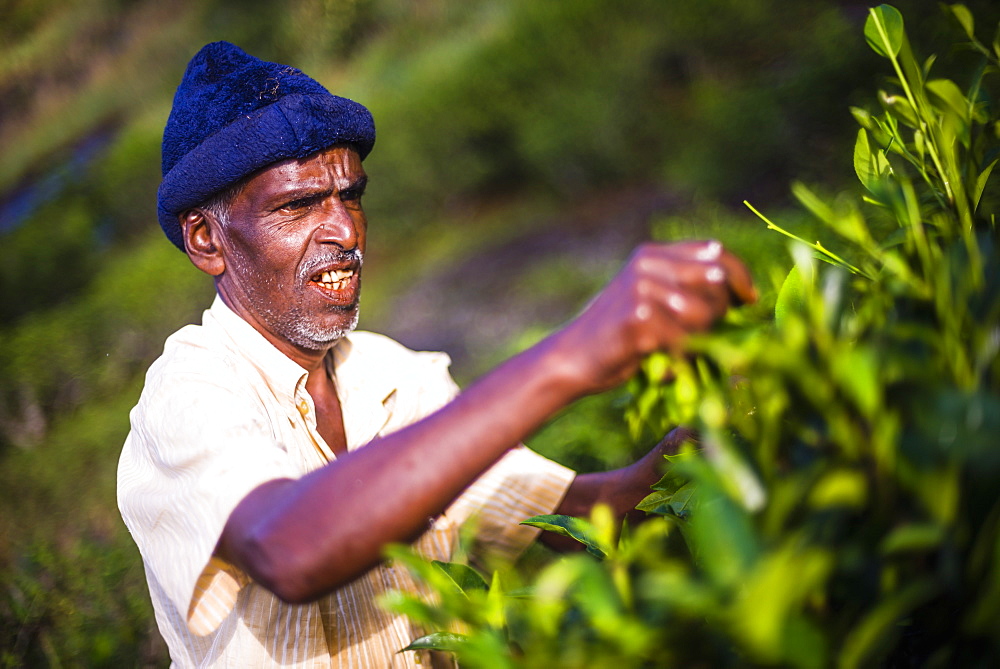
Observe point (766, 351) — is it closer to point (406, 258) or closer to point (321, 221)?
point (321, 221)

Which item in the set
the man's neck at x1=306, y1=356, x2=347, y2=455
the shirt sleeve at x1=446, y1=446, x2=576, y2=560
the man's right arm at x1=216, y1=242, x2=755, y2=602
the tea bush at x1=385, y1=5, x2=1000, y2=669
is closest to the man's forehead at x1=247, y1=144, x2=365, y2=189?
the man's neck at x1=306, y1=356, x2=347, y2=455

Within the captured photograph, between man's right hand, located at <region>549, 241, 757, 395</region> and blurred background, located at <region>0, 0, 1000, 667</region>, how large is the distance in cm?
291

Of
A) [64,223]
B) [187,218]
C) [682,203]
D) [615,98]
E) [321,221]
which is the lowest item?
[682,203]

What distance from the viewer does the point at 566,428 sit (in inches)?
140

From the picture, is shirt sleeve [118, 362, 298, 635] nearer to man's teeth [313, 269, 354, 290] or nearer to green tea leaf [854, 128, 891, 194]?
man's teeth [313, 269, 354, 290]

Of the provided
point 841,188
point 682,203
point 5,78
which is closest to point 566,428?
point 841,188

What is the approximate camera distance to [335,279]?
170 cm

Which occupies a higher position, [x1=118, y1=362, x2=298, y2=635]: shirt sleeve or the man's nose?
the man's nose

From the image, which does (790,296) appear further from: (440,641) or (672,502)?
(440,641)

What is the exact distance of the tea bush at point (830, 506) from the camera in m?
0.57

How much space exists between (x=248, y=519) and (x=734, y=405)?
25.4 inches

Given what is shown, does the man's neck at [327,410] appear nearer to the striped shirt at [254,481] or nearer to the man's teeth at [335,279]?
the striped shirt at [254,481]

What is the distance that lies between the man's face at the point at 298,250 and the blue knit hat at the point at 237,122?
50mm

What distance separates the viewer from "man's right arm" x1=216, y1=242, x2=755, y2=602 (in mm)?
817
